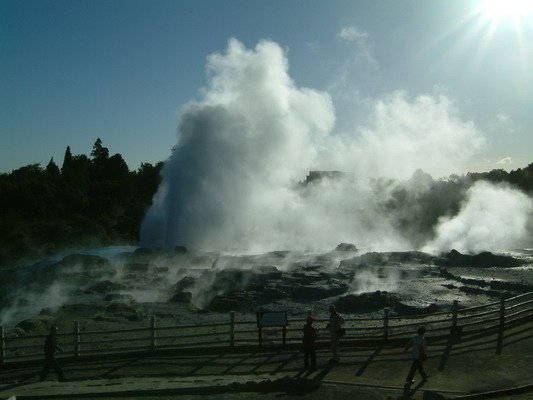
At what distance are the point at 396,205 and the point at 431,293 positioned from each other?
49747 millimetres

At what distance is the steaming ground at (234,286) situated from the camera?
1923 cm

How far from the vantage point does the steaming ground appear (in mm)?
19234

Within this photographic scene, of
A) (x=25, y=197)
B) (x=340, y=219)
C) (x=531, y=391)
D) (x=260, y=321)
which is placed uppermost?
(x=25, y=197)

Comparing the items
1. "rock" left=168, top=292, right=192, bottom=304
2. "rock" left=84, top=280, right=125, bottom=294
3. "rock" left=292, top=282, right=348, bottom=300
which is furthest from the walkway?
"rock" left=84, top=280, right=125, bottom=294

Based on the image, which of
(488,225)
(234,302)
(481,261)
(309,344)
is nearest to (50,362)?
(309,344)

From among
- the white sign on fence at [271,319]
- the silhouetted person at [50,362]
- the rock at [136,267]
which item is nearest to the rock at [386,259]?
the rock at [136,267]

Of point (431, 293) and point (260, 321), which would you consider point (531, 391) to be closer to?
point (260, 321)

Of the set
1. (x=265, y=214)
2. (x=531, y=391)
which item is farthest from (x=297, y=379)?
(x=265, y=214)

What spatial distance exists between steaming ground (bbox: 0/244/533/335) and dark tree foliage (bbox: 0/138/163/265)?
1982 centimetres

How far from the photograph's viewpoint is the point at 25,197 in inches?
2512

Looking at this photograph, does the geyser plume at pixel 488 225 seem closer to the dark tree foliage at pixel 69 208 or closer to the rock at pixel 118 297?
the rock at pixel 118 297

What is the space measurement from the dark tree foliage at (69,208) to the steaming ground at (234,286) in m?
19.8

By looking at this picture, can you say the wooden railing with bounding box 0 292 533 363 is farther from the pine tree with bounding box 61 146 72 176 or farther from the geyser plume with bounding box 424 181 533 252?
the pine tree with bounding box 61 146 72 176

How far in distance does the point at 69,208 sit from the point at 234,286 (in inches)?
2037
